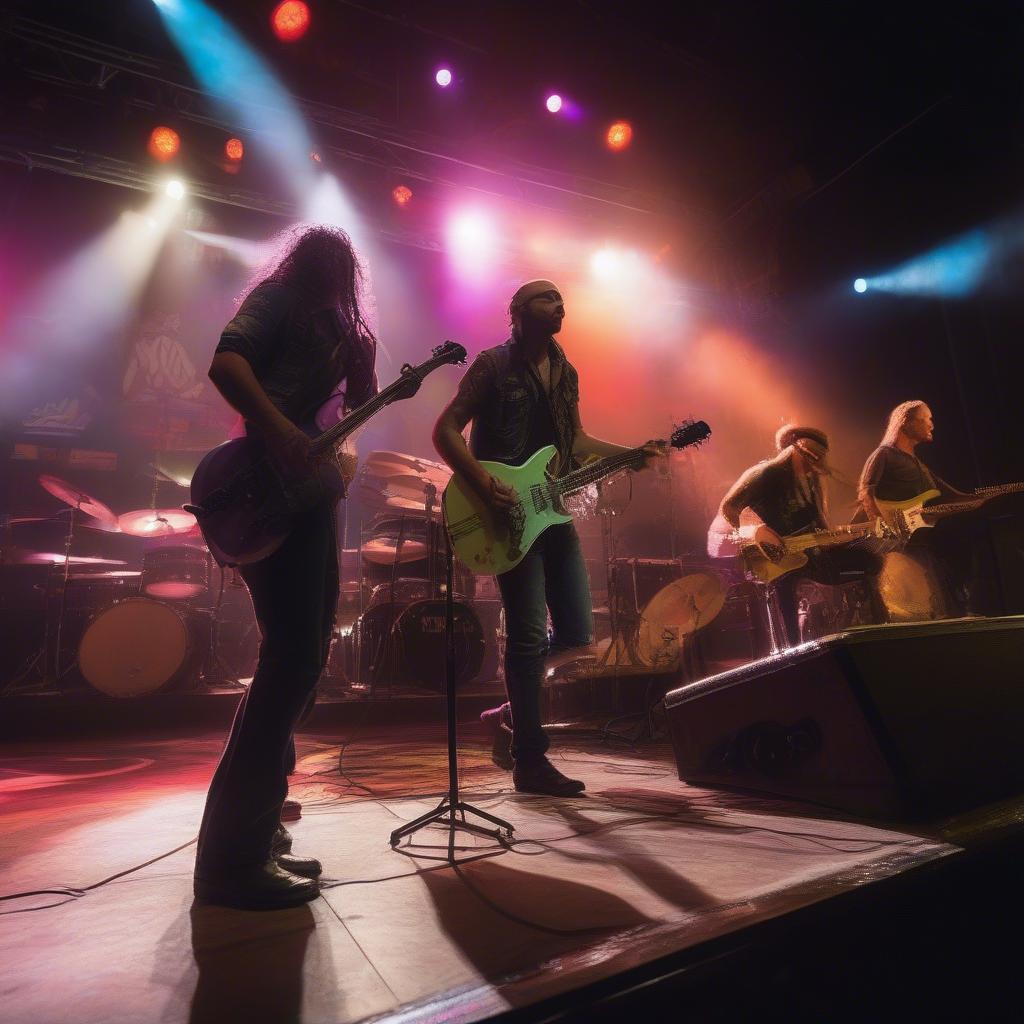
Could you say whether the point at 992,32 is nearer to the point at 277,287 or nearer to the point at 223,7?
the point at 223,7

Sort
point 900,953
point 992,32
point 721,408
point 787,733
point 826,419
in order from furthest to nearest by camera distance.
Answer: point 721,408
point 826,419
point 992,32
point 787,733
point 900,953

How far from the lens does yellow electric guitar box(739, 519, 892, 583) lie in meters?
5.36

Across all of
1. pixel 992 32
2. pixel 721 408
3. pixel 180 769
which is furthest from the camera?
pixel 721 408

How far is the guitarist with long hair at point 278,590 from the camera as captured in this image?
5.02ft

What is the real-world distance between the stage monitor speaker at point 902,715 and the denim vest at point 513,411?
1.45 metres

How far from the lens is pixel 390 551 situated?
7.16 m

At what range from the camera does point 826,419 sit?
33.2 ft

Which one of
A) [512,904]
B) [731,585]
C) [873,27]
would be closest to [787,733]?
[512,904]

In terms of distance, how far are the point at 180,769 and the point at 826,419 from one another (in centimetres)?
1000

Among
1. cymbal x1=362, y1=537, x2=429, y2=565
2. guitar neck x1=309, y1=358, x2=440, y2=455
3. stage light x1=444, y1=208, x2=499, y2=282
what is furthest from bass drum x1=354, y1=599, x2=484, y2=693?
stage light x1=444, y1=208, x2=499, y2=282

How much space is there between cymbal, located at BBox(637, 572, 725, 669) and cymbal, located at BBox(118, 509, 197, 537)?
4856 mm

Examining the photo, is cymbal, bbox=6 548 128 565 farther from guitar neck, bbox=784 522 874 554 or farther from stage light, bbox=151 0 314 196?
guitar neck, bbox=784 522 874 554

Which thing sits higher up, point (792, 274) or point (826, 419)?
point (792, 274)

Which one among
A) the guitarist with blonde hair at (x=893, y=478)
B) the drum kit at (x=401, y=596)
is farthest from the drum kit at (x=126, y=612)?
the guitarist with blonde hair at (x=893, y=478)
